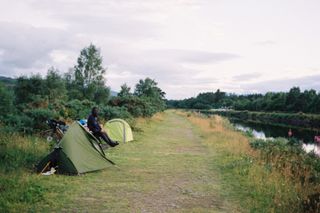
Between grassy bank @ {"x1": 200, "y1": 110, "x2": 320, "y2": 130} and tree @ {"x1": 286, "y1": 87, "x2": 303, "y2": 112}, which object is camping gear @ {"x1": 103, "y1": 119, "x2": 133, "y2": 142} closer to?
grassy bank @ {"x1": 200, "y1": 110, "x2": 320, "y2": 130}

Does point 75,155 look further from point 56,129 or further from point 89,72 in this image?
point 89,72

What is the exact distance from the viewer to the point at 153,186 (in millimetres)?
9133

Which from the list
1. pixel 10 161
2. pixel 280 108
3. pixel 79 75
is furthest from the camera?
pixel 280 108

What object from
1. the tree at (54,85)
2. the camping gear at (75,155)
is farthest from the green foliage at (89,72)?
the camping gear at (75,155)

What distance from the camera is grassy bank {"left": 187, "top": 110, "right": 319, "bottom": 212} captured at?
7508 mm

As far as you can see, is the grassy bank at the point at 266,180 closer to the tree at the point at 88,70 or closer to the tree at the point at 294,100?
the tree at the point at 88,70

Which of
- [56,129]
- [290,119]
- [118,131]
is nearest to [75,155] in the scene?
[56,129]

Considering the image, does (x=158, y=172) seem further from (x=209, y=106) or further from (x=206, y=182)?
(x=209, y=106)

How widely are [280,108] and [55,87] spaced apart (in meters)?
63.2

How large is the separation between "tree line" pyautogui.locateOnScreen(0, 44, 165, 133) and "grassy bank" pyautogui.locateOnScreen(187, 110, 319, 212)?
8675 mm

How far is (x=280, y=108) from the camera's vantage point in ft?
294

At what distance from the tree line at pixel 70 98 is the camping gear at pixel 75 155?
4.53 m

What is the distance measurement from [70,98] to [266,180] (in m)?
42.9

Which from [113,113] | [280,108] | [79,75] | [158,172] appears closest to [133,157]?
[158,172]
